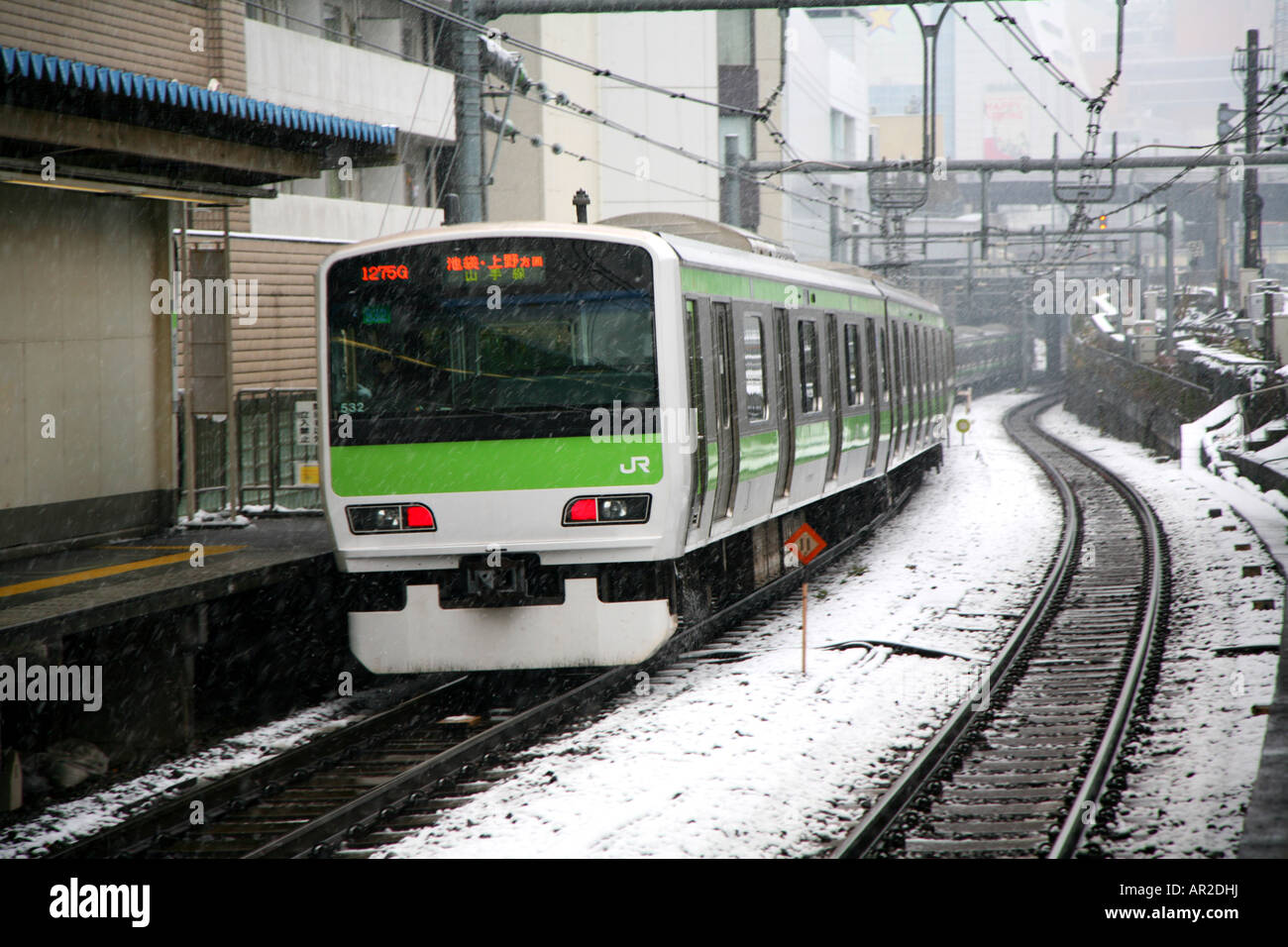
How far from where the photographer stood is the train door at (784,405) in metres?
12.0

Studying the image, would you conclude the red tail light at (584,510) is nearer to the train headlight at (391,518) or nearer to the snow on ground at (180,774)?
the train headlight at (391,518)

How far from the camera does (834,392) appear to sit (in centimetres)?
1426

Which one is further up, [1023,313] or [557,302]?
[1023,313]

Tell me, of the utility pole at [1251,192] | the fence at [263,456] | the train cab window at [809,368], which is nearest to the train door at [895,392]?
the train cab window at [809,368]

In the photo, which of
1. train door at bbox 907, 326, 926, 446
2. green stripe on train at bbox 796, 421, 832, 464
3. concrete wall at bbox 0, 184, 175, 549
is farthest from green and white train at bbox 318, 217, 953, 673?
train door at bbox 907, 326, 926, 446

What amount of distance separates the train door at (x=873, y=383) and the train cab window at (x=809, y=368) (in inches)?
103

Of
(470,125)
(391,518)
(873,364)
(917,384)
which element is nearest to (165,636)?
(391,518)

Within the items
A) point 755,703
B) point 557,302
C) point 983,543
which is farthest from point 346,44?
point 755,703

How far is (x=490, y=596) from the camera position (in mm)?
9055

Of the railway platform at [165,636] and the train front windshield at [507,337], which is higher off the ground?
the train front windshield at [507,337]

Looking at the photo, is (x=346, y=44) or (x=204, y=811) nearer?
(x=204, y=811)

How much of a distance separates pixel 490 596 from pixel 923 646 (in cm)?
370

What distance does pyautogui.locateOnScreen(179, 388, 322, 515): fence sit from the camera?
13.0 m
